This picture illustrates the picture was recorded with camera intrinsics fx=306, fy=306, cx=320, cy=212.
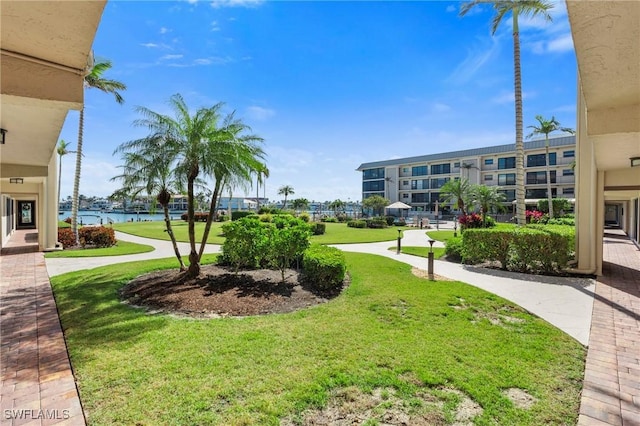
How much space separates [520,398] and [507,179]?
5486 centimetres

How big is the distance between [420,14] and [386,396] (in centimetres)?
962

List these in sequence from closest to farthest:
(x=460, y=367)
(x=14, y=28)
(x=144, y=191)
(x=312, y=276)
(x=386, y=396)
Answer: (x=14, y=28) < (x=386, y=396) < (x=460, y=367) < (x=312, y=276) < (x=144, y=191)

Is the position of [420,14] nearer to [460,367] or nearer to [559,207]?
[460,367]

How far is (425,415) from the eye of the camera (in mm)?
3094

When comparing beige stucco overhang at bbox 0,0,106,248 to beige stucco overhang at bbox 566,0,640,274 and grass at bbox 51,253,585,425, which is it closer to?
grass at bbox 51,253,585,425

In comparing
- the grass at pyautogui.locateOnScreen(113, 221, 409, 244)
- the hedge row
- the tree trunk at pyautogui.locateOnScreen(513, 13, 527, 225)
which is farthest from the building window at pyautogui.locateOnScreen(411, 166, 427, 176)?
the hedge row

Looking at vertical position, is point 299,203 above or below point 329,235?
above

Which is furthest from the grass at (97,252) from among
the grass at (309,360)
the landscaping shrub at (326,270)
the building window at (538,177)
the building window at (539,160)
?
the building window at (539,160)

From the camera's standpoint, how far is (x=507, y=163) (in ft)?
163

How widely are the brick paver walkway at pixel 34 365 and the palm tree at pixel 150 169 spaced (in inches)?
144

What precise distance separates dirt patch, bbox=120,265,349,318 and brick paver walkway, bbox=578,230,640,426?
4.74 meters

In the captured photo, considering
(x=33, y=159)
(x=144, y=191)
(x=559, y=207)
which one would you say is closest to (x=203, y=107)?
(x=144, y=191)

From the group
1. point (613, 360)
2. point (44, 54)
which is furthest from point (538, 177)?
point (44, 54)

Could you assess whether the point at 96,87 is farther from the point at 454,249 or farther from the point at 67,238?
the point at 454,249
